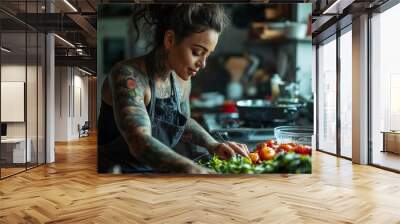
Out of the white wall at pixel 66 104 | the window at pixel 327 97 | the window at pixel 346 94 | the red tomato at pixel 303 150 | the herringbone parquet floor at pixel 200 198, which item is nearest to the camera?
the herringbone parquet floor at pixel 200 198

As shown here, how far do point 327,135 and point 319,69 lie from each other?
1919 millimetres

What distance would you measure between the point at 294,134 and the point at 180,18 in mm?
2494

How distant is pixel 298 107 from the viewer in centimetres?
631

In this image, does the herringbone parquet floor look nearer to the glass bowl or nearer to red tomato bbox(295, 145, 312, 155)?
red tomato bbox(295, 145, 312, 155)

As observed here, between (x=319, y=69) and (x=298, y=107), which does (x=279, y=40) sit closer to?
(x=298, y=107)

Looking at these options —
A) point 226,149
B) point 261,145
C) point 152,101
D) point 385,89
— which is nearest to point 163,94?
point 152,101

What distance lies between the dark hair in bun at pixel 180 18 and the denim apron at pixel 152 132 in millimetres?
706

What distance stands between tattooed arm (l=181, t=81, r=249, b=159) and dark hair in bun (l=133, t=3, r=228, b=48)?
2.67 feet

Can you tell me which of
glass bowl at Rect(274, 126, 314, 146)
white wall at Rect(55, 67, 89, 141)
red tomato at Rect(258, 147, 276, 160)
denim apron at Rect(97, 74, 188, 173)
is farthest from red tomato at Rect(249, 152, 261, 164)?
white wall at Rect(55, 67, 89, 141)

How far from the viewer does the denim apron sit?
616 cm

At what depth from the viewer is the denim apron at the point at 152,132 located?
6.16 m

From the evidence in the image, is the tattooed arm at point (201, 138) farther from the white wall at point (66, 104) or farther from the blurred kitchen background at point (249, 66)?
the white wall at point (66, 104)

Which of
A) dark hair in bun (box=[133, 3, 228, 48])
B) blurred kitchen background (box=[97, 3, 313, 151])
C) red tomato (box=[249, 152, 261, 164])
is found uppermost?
dark hair in bun (box=[133, 3, 228, 48])

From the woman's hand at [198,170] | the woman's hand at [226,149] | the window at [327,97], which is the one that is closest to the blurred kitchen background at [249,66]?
the woman's hand at [226,149]
